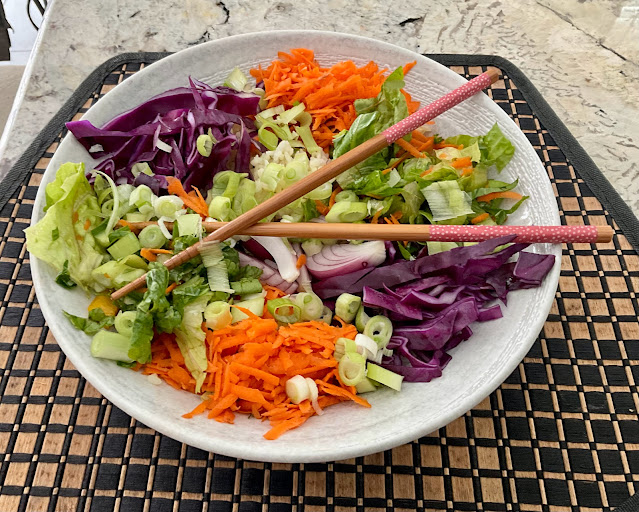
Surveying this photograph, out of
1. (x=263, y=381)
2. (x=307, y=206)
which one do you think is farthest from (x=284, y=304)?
(x=307, y=206)

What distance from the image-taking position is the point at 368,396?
4.27 feet

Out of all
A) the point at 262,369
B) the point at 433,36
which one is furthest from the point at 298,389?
the point at 433,36

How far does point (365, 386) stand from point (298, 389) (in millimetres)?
165

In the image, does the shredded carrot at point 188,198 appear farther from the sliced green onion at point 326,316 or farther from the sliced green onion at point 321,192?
the sliced green onion at point 326,316

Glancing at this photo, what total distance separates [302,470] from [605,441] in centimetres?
74

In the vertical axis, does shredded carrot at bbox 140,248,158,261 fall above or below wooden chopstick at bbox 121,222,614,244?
below

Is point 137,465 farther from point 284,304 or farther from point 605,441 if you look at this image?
point 605,441

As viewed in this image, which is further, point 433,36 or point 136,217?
point 433,36

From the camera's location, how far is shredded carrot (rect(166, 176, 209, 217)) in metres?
1.46

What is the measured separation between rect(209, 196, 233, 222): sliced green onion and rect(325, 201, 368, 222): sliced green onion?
0.86ft

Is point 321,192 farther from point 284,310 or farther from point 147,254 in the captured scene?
point 147,254

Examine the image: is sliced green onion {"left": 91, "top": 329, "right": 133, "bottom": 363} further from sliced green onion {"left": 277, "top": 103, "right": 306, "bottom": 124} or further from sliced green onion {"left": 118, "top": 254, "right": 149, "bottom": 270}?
sliced green onion {"left": 277, "top": 103, "right": 306, "bottom": 124}

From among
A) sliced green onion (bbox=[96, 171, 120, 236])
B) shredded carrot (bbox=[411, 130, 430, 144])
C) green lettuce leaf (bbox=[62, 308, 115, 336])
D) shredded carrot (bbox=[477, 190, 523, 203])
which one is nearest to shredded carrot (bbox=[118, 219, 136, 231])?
sliced green onion (bbox=[96, 171, 120, 236])

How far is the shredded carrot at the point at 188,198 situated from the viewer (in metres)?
1.46
